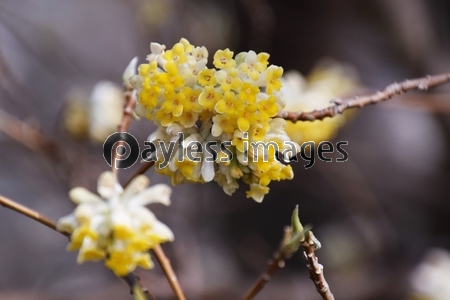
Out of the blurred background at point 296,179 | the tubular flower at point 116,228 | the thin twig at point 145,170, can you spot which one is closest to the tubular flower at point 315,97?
the thin twig at point 145,170

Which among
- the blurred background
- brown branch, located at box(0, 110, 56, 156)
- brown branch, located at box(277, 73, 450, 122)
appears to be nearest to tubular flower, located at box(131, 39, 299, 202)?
brown branch, located at box(277, 73, 450, 122)

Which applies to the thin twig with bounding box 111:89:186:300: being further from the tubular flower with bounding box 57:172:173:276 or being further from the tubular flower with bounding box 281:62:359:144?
the tubular flower with bounding box 281:62:359:144

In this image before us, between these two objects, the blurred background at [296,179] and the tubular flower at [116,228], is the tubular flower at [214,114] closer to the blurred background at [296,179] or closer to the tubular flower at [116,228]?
the tubular flower at [116,228]

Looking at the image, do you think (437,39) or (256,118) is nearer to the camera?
(256,118)

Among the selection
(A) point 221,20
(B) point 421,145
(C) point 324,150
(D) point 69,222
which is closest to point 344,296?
(C) point 324,150

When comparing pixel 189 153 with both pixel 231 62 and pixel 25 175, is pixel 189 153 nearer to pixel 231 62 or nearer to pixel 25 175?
pixel 231 62
